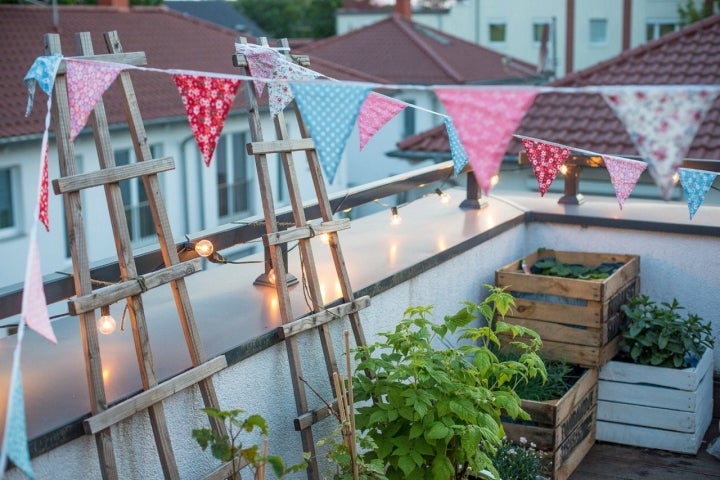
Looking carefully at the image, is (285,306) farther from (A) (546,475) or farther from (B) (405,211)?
(B) (405,211)

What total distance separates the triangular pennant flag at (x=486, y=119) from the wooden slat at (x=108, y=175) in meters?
1.09

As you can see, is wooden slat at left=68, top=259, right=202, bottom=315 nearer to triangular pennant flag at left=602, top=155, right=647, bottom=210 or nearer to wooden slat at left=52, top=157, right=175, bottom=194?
wooden slat at left=52, top=157, right=175, bottom=194

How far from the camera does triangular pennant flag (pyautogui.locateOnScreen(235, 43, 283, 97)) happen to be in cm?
385

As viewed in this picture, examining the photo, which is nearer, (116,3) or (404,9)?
(116,3)

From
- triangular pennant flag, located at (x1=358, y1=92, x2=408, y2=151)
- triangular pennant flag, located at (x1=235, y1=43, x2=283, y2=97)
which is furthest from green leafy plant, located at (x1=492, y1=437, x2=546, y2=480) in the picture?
triangular pennant flag, located at (x1=235, y1=43, x2=283, y2=97)

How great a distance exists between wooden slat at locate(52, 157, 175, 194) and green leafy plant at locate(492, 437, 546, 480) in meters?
2.11

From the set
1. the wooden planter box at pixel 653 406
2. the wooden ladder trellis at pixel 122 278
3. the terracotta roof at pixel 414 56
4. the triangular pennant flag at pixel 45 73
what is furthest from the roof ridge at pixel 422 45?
the triangular pennant flag at pixel 45 73

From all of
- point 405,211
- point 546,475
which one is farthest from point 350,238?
point 546,475

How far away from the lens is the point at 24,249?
13.5 m

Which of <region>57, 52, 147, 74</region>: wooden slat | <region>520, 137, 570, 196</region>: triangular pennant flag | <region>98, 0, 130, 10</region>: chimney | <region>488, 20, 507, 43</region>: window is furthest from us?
<region>488, 20, 507, 43</region>: window

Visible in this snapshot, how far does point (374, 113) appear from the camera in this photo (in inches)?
159

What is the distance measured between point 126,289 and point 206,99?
752 mm

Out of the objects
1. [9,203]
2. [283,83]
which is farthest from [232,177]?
[283,83]

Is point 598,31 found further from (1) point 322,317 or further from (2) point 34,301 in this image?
(2) point 34,301
